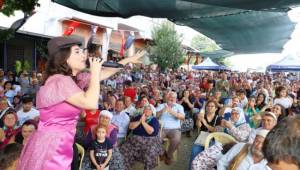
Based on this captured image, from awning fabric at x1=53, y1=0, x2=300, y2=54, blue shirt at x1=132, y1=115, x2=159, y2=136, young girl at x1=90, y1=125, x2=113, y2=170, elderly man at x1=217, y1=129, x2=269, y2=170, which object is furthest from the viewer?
blue shirt at x1=132, y1=115, x2=159, y2=136

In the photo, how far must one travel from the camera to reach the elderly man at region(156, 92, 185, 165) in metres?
6.44

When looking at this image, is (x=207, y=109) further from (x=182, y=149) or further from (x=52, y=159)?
(x=52, y=159)

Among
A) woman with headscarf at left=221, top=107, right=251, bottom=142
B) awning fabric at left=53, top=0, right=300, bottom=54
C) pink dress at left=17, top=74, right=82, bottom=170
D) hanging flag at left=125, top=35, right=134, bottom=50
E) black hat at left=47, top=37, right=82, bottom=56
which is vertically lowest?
woman with headscarf at left=221, top=107, right=251, bottom=142

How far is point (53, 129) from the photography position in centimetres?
189

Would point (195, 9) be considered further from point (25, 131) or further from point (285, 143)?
point (285, 143)

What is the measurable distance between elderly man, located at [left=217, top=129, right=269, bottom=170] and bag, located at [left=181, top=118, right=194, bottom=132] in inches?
175

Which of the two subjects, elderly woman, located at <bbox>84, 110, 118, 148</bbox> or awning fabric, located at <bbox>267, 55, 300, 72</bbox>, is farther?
awning fabric, located at <bbox>267, 55, 300, 72</bbox>

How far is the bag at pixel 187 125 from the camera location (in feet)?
26.2

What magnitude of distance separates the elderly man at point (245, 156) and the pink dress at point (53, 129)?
6.02 ft

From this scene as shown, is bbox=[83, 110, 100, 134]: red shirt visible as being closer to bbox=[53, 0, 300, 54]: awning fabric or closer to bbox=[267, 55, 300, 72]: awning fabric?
bbox=[53, 0, 300, 54]: awning fabric

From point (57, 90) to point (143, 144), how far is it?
376 cm

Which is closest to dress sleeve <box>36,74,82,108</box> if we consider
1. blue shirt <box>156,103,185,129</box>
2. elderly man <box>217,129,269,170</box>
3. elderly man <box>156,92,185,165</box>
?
elderly man <box>217,129,269,170</box>

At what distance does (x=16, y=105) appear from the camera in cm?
719

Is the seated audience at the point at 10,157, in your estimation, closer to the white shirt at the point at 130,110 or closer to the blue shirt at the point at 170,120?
the white shirt at the point at 130,110
